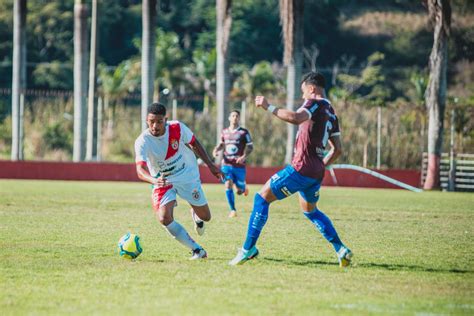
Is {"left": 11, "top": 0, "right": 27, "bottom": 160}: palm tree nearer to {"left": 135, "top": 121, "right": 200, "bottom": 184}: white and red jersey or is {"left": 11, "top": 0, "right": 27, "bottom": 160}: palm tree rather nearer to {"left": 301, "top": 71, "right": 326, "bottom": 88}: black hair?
{"left": 135, "top": 121, "right": 200, "bottom": 184}: white and red jersey

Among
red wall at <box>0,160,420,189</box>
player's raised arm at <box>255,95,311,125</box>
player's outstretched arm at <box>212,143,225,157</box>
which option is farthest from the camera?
red wall at <box>0,160,420,189</box>

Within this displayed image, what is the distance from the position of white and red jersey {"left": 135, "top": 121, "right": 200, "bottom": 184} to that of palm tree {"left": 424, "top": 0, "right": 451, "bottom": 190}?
20959mm

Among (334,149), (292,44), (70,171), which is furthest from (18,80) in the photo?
(334,149)

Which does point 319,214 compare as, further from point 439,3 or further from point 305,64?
point 305,64

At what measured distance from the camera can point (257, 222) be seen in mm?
11008

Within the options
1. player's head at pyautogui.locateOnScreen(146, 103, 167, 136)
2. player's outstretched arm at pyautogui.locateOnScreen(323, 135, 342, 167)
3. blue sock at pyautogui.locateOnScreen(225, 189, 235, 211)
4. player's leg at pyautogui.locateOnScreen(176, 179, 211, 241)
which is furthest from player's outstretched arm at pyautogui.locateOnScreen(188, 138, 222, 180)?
blue sock at pyautogui.locateOnScreen(225, 189, 235, 211)

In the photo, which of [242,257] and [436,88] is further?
[436,88]

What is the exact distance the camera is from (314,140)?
1085 centimetres

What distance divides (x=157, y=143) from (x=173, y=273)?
1869 mm

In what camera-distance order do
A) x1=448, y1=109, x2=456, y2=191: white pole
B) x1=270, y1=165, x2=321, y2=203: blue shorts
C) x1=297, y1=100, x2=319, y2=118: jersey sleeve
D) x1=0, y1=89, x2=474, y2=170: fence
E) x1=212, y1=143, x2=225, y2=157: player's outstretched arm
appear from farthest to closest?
x1=0, y1=89, x2=474, y2=170: fence → x1=448, y1=109, x2=456, y2=191: white pole → x1=212, y1=143, x2=225, y2=157: player's outstretched arm → x1=270, y1=165, x2=321, y2=203: blue shorts → x1=297, y1=100, x2=319, y2=118: jersey sleeve

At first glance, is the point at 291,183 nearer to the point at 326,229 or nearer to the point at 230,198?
the point at 326,229

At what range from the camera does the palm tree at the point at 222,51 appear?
33.5m

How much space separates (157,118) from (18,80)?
2692 centimetres

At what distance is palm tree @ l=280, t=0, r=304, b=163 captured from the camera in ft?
107
